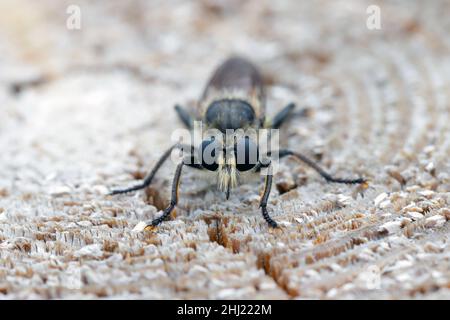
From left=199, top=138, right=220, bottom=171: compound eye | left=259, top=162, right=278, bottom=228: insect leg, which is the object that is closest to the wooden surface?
left=259, top=162, right=278, bottom=228: insect leg

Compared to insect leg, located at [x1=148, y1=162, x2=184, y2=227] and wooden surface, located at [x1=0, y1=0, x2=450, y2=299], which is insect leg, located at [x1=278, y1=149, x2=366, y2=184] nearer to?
wooden surface, located at [x1=0, y1=0, x2=450, y2=299]

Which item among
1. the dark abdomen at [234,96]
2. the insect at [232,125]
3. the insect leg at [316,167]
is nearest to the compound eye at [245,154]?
the insect at [232,125]

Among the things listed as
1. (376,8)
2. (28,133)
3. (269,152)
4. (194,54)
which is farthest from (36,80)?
(376,8)

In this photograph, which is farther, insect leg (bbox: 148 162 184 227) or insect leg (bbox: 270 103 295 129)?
insect leg (bbox: 270 103 295 129)

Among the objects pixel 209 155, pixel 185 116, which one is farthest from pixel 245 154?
pixel 185 116

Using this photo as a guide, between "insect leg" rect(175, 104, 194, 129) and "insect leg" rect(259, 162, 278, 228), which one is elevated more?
"insect leg" rect(175, 104, 194, 129)

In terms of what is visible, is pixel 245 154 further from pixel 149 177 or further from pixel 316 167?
pixel 149 177

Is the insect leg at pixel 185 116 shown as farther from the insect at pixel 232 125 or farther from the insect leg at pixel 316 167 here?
the insect leg at pixel 316 167
